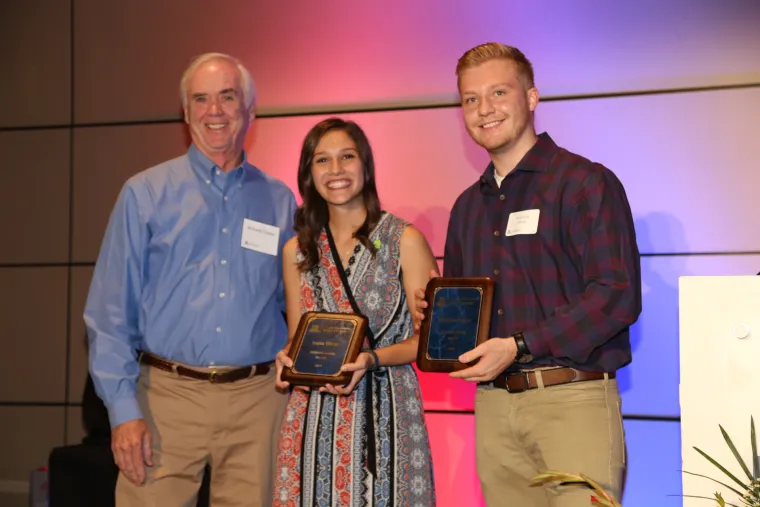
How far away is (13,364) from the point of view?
4582 millimetres

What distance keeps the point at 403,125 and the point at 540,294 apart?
75.0 inches

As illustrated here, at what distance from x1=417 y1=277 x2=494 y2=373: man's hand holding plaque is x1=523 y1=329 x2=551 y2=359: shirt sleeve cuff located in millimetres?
118

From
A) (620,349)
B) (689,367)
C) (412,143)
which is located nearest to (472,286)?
(620,349)

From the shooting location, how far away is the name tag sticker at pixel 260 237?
2904 millimetres

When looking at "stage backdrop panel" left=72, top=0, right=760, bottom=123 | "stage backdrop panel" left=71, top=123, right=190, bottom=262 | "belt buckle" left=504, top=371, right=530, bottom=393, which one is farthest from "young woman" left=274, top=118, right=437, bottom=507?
"stage backdrop panel" left=71, top=123, right=190, bottom=262

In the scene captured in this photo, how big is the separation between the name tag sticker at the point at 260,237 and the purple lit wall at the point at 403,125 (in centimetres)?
119

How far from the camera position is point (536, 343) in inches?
86.8

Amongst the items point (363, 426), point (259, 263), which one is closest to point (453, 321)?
point (363, 426)

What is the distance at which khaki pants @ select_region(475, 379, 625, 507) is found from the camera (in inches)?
87.8

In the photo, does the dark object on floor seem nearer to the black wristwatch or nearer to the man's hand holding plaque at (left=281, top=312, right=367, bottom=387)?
the man's hand holding plaque at (left=281, top=312, right=367, bottom=387)

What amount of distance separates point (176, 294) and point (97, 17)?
2375 mm

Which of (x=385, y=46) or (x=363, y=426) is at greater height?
(x=385, y=46)

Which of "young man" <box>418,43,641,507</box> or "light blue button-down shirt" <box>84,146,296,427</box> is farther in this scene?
"light blue button-down shirt" <box>84,146,296,427</box>

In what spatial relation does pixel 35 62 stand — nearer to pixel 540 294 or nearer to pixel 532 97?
pixel 532 97
